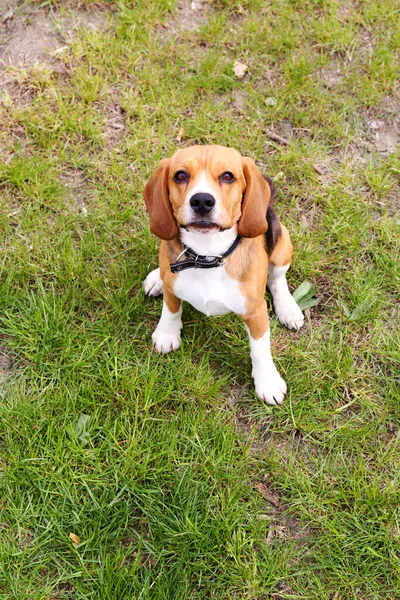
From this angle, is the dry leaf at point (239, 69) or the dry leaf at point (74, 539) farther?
the dry leaf at point (239, 69)

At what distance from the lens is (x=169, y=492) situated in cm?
374

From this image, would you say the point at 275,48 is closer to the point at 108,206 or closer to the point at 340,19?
the point at 340,19

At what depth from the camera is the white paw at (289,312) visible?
14.2 feet

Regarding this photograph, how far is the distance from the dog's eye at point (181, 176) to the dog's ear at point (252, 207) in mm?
352

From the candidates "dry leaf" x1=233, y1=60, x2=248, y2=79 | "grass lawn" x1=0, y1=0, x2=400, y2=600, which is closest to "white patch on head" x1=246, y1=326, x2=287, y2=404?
"grass lawn" x1=0, y1=0, x2=400, y2=600

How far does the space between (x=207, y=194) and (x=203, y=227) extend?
191mm

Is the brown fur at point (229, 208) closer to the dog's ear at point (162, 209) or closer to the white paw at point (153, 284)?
the dog's ear at point (162, 209)

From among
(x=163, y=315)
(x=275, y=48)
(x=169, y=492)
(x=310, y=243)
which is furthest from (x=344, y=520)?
(x=275, y=48)

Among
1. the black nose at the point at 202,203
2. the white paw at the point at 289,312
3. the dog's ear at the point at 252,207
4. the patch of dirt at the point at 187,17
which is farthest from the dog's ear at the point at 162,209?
the patch of dirt at the point at 187,17

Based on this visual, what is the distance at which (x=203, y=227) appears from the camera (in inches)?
122

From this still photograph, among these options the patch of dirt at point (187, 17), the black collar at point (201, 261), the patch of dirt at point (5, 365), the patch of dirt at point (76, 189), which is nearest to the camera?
the black collar at point (201, 261)

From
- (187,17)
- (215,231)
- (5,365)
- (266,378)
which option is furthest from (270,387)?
(187,17)

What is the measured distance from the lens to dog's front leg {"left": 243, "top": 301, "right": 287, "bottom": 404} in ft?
12.1

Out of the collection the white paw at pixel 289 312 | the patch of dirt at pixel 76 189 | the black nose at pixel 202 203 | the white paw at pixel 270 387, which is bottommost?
the white paw at pixel 270 387
